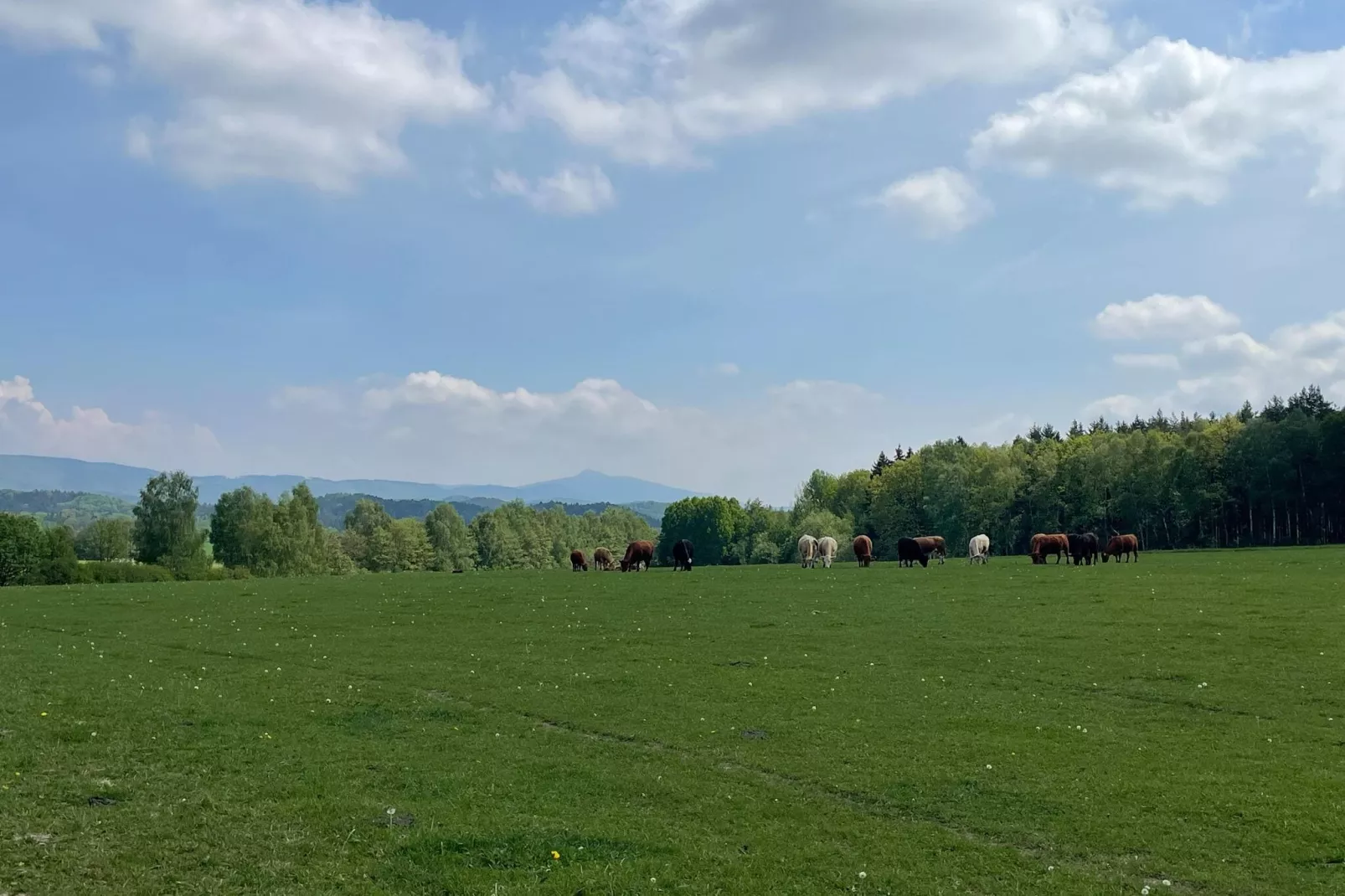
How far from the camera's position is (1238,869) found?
11.0 metres

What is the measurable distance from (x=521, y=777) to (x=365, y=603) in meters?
27.7

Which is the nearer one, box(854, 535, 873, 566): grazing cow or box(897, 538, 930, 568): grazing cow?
box(897, 538, 930, 568): grazing cow

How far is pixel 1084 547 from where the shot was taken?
55219mm

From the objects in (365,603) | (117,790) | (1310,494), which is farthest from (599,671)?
(1310,494)

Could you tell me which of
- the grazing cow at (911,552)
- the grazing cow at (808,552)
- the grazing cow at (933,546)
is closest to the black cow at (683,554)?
the grazing cow at (808,552)

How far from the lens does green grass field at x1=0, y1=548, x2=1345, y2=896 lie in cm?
1104

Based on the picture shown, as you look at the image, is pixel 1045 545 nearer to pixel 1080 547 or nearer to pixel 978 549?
pixel 1080 547

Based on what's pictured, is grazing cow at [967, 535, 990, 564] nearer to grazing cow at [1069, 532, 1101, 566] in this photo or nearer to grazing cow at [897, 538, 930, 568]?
grazing cow at [897, 538, 930, 568]

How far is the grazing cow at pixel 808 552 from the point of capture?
63.1 m

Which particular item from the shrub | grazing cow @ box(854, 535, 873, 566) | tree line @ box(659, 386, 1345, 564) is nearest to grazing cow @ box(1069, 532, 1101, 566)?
grazing cow @ box(854, 535, 873, 566)

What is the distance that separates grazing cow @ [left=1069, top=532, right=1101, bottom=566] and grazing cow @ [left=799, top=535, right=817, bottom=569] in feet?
53.2

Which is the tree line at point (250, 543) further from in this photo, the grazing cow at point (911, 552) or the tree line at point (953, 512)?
the grazing cow at point (911, 552)

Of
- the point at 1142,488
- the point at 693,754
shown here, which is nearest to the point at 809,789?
the point at 693,754

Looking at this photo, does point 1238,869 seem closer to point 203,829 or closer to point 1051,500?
point 203,829
